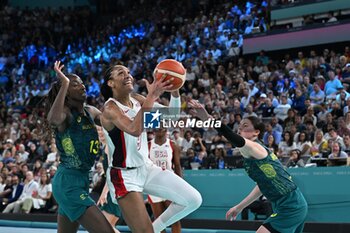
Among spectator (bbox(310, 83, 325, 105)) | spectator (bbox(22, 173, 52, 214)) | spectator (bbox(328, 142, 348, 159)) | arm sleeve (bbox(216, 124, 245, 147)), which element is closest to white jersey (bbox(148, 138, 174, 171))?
spectator (bbox(328, 142, 348, 159))

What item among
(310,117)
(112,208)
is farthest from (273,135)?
(112,208)

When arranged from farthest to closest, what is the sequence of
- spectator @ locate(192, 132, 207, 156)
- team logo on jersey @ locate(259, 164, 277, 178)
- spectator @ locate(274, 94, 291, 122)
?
spectator @ locate(274, 94, 291, 122), spectator @ locate(192, 132, 207, 156), team logo on jersey @ locate(259, 164, 277, 178)

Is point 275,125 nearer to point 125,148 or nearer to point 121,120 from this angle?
point 125,148

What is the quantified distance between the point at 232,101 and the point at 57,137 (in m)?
9.04

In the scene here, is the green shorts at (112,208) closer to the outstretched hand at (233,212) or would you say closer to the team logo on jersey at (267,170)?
the outstretched hand at (233,212)

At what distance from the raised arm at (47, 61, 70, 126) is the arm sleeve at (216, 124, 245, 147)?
1.41 meters

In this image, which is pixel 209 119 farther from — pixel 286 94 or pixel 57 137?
pixel 286 94

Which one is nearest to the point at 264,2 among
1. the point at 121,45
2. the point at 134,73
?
the point at 134,73

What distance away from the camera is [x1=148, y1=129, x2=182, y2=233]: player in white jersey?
9.21 metres

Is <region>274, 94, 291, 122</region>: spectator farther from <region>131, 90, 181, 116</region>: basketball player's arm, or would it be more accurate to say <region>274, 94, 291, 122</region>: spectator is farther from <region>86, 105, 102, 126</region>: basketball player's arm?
<region>86, 105, 102, 126</region>: basketball player's arm

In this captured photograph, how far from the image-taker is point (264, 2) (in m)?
18.5

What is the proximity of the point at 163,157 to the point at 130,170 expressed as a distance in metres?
3.73

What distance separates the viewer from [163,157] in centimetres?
941

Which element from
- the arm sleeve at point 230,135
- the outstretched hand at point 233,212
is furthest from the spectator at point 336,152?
the arm sleeve at point 230,135
